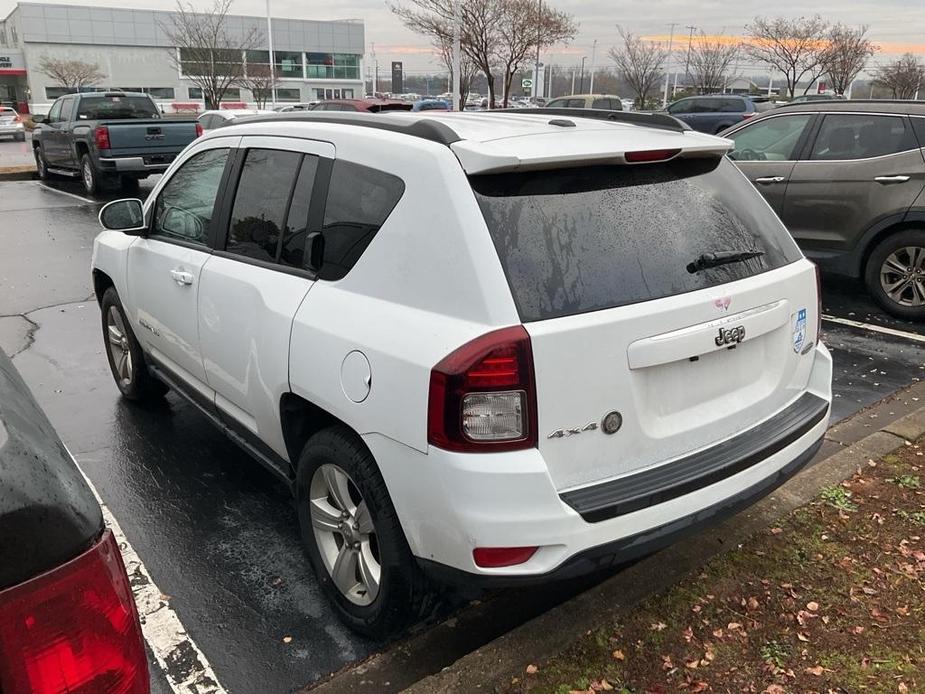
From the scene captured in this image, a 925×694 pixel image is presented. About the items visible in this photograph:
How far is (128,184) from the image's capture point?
52.8 ft

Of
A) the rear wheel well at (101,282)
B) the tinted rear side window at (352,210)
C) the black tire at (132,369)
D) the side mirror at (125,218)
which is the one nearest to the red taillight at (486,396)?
the tinted rear side window at (352,210)

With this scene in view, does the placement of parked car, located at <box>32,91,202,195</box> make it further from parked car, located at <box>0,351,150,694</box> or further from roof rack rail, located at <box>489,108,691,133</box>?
parked car, located at <box>0,351,150,694</box>

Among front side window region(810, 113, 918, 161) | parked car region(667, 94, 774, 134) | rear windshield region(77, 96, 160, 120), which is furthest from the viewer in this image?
parked car region(667, 94, 774, 134)

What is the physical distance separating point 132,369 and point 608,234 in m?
3.52

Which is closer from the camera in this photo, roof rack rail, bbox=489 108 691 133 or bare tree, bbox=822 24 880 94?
roof rack rail, bbox=489 108 691 133

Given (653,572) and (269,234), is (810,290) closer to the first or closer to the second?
(653,572)

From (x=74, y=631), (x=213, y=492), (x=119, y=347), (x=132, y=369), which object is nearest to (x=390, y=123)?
(x=74, y=631)

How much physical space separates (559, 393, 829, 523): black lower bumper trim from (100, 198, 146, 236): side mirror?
10.3 feet

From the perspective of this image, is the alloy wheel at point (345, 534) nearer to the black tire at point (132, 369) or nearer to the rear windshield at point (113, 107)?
the black tire at point (132, 369)

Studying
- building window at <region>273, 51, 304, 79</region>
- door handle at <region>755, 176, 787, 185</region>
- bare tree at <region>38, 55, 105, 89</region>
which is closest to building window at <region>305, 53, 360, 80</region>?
building window at <region>273, 51, 304, 79</region>

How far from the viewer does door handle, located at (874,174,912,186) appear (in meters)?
6.64

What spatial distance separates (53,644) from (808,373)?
9.18ft

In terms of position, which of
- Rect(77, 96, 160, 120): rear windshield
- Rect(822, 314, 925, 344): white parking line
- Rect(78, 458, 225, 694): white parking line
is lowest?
Rect(78, 458, 225, 694): white parking line

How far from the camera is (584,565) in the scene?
2307mm
